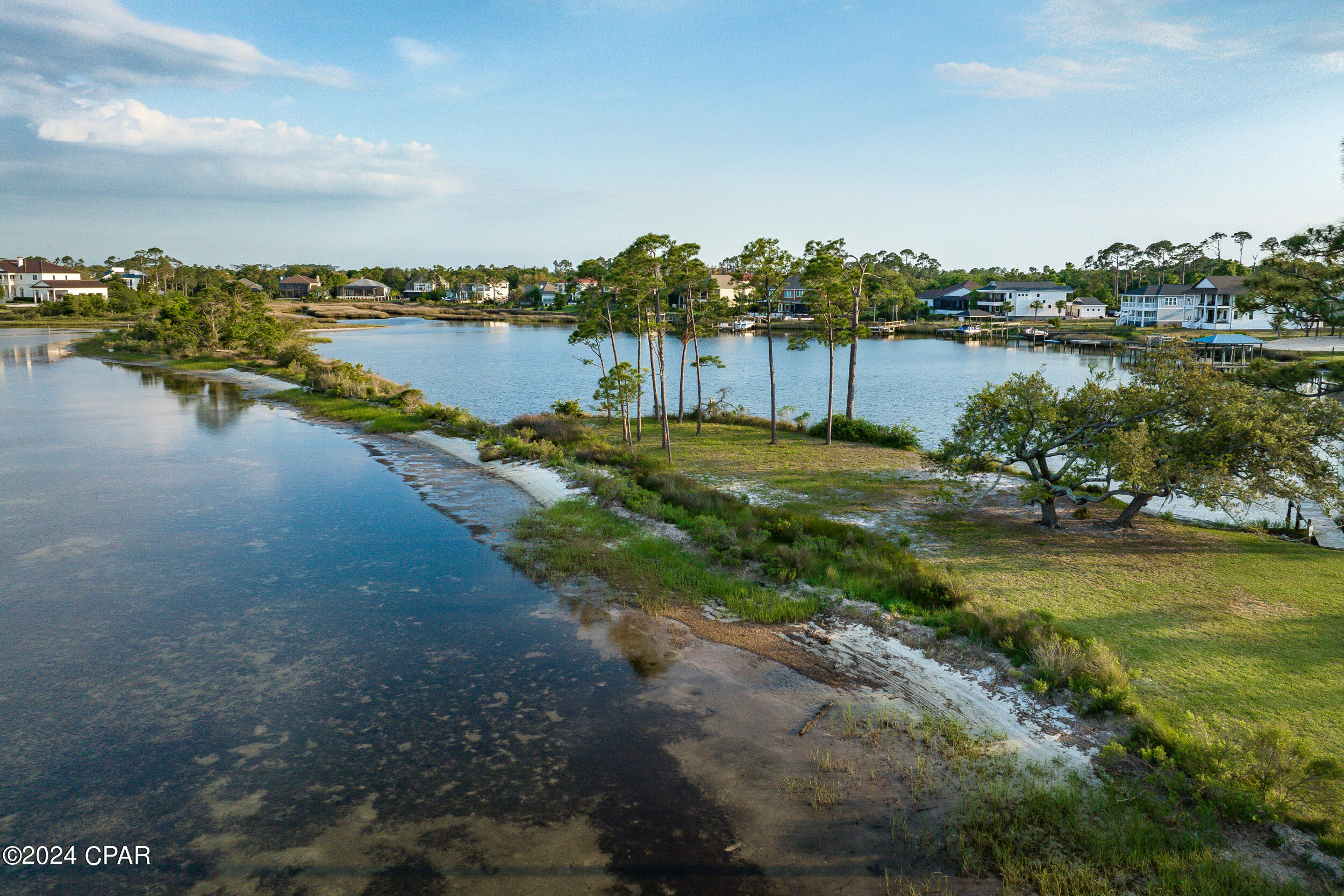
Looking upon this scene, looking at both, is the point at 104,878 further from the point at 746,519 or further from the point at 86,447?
the point at 86,447

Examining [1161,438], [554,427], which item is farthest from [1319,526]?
[554,427]

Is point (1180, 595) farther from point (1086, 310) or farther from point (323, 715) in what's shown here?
point (1086, 310)

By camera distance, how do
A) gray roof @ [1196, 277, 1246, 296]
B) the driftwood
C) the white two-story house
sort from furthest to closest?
1. the white two-story house
2. gray roof @ [1196, 277, 1246, 296]
3. the driftwood

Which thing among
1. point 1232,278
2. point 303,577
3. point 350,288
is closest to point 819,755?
point 303,577

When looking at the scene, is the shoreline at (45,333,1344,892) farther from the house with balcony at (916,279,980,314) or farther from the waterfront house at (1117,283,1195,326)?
the house with balcony at (916,279,980,314)

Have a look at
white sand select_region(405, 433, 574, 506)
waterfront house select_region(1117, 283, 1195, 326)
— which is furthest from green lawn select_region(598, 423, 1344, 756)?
waterfront house select_region(1117, 283, 1195, 326)
